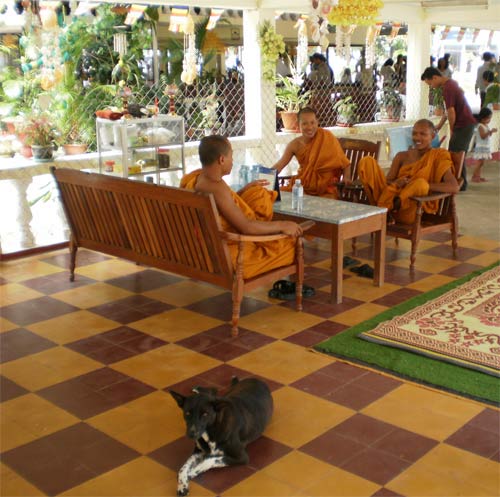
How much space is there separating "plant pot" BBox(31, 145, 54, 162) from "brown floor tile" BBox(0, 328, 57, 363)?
227 cm

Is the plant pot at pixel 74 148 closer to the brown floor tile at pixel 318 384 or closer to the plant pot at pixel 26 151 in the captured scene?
the plant pot at pixel 26 151

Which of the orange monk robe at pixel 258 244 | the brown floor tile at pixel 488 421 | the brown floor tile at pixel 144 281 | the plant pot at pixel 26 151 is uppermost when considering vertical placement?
the plant pot at pixel 26 151

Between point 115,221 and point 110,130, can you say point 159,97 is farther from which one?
point 115,221

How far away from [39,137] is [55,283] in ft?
5.14

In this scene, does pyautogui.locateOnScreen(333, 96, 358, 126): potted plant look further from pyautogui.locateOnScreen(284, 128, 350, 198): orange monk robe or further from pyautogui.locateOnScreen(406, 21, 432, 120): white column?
pyautogui.locateOnScreen(284, 128, 350, 198): orange monk robe

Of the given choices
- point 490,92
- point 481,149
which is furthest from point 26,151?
point 490,92

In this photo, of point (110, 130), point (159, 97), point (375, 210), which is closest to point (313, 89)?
point (159, 97)

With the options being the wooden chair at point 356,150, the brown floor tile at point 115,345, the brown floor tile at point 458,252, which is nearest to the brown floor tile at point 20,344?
the brown floor tile at point 115,345

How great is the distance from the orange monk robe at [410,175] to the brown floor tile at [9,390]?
134 inches

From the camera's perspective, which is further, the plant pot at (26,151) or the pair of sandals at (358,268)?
the plant pot at (26,151)

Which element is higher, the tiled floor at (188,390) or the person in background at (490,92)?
the person in background at (490,92)

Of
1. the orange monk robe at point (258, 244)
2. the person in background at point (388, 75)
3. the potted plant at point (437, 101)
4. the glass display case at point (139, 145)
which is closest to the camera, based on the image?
the orange monk robe at point (258, 244)

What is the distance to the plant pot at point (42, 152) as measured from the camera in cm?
636

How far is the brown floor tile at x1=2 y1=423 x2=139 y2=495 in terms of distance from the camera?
293 centimetres
